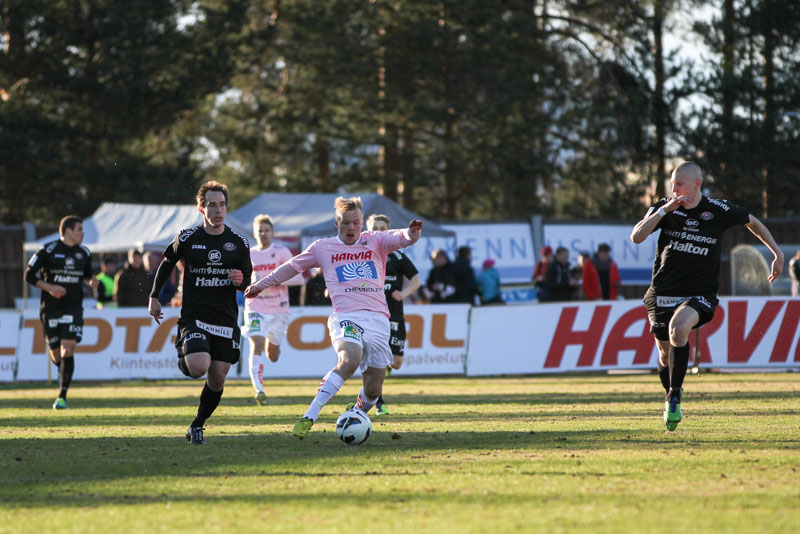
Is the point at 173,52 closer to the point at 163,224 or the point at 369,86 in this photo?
the point at 369,86

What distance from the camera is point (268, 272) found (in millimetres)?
15766

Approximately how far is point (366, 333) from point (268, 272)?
19.9 ft

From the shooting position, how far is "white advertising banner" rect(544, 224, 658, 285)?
30.3 metres

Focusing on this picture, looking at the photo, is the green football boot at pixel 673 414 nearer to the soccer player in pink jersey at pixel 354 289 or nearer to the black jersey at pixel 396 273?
the soccer player in pink jersey at pixel 354 289

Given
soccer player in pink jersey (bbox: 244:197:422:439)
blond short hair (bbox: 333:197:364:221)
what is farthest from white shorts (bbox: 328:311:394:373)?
blond short hair (bbox: 333:197:364:221)

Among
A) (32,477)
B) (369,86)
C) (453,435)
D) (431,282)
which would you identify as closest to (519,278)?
(431,282)

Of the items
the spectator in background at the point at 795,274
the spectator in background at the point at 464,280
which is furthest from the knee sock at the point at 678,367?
the spectator in background at the point at 795,274

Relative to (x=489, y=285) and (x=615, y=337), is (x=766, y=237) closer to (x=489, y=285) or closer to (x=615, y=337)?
(x=615, y=337)

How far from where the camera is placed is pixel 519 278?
29.6m

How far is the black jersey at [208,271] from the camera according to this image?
1015 centimetres

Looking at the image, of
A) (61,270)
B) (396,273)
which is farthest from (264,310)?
(61,270)

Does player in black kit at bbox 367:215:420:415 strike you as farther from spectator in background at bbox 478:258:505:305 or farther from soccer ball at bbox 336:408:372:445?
spectator in background at bbox 478:258:505:305

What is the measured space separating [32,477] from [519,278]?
22058 millimetres

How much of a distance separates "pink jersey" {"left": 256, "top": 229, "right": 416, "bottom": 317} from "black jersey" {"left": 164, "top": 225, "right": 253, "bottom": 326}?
394mm
